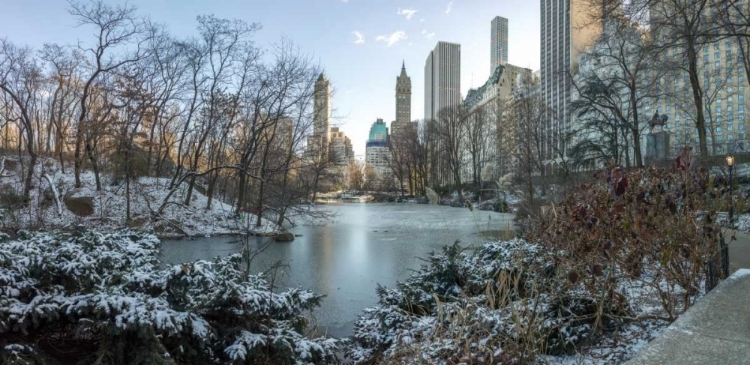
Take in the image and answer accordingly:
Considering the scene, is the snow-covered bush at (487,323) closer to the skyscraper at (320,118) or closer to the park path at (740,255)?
the park path at (740,255)

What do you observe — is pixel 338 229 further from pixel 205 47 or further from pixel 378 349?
pixel 378 349

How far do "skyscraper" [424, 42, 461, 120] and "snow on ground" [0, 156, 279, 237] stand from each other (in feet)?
289

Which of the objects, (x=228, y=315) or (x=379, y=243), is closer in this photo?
(x=228, y=315)

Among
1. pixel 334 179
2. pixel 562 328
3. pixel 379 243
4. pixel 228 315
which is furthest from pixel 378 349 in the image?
pixel 334 179

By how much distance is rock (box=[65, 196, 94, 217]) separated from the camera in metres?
16.5

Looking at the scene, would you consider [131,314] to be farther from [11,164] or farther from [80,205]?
[11,164]

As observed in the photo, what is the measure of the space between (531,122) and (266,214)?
71.8ft

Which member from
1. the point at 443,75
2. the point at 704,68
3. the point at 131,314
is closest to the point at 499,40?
the point at 443,75

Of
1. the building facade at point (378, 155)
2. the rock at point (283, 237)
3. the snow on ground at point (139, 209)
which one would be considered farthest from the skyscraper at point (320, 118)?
the building facade at point (378, 155)

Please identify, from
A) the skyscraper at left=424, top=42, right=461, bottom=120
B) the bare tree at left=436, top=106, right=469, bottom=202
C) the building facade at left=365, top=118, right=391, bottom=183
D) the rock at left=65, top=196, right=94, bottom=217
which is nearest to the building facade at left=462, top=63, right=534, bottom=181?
the bare tree at left=436, top=106, right=469, bottom=202

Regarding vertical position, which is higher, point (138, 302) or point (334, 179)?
point (334, 179)

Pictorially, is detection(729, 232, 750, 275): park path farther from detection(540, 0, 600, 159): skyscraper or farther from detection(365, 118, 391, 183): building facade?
detection(365, 118, 391, 183): building facade

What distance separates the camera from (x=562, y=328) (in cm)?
300

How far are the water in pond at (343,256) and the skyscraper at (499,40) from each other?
429ft
